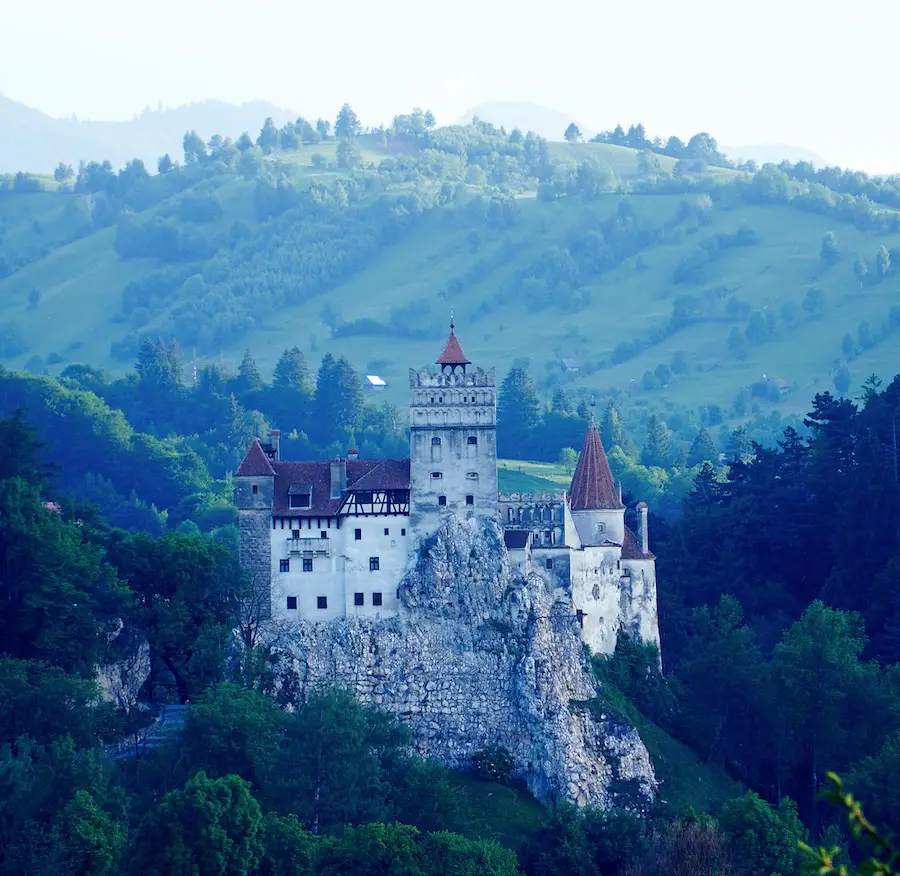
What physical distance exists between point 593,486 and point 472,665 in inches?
456

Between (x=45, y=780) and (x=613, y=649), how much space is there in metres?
30.2

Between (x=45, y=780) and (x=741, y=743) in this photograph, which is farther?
(x=741, y=743)

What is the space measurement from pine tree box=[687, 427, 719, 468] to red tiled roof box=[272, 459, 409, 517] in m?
95.2

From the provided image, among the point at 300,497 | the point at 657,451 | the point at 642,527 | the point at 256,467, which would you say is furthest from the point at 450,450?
the point at 657,451

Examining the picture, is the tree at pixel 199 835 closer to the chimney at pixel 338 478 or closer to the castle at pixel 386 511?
the castle at pixel 386 511

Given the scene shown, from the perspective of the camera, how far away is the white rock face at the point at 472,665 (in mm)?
95500

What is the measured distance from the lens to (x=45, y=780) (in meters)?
83.2

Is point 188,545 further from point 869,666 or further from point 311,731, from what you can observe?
point 869,666

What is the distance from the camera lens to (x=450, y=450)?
315 ft

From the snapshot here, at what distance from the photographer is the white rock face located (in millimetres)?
95500

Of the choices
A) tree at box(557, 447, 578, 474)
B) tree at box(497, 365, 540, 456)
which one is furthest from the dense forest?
tree at box(497, 365, 540, 456)

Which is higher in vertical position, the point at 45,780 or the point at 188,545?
the point at 188,545

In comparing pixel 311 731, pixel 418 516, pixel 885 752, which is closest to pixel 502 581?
pixel 418 516

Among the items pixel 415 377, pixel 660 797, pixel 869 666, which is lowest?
pixel 660 797
